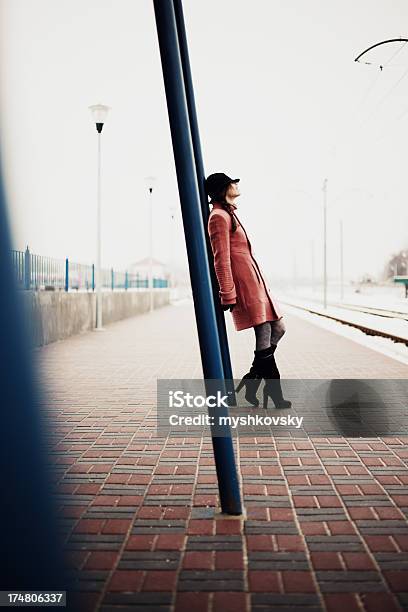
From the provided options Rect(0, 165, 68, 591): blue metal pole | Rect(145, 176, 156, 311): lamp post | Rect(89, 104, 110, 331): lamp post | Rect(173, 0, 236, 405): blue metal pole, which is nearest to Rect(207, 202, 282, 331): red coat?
Rect(173, 0, 236, 405): blue metal pole

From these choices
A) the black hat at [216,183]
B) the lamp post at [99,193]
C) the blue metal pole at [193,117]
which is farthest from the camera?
the lamp post at [99,193]

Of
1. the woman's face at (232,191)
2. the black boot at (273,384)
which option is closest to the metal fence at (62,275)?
the black boot at (273,384)

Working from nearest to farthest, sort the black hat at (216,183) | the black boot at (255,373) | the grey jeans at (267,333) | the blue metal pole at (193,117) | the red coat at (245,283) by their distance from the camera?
the blue metal pole at (193,117), the black hat at (216,183), the red coat at (245,283), the grey jeans at (267,333), the black boot at (255,373)

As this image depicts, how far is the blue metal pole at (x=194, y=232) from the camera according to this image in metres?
3.10

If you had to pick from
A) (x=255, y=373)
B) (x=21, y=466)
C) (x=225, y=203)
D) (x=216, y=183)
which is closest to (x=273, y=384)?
(x=255, y=373)

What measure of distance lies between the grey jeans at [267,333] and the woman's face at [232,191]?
110 cm

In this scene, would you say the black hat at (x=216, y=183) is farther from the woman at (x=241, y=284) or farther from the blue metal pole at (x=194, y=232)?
the blue metal pole at (x=194, y=232)

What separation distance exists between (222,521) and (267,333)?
2.34 meters

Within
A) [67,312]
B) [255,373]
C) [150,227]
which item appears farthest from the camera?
[150,227]

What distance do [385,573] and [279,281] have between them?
431 ft

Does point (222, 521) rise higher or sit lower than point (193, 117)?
lower

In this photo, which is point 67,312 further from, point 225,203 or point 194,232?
point 194,232

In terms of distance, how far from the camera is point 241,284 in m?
5.07

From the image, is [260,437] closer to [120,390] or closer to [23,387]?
[120,390]
